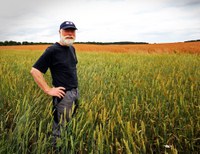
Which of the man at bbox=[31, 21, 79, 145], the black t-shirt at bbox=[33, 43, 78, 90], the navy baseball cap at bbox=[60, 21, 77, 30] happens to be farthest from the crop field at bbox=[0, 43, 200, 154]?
the navy baseball cap at bbox=[60, 21, 77, 30]

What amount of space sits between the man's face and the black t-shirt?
7 cm

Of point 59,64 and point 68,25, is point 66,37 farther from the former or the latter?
point 59,64

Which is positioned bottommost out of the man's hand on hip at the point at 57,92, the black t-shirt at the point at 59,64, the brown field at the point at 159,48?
the brown field at the point at 159,48

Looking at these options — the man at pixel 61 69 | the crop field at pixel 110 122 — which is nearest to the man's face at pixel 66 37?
the man at pixel 61 69

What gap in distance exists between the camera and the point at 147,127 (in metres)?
2.47

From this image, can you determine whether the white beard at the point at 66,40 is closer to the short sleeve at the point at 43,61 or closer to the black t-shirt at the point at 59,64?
the black t-shirt at the point at 59,64

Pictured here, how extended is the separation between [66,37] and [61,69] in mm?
320

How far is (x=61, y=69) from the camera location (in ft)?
7.73

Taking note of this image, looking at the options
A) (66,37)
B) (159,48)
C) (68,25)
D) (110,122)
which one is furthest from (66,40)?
(159,48)

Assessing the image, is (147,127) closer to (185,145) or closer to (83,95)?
(185,145)

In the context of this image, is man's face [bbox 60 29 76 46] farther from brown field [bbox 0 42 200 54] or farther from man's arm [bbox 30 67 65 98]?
brown field [bbox 0 42 200 54]

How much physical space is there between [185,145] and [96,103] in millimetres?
1025

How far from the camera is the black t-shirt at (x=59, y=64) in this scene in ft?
7.47

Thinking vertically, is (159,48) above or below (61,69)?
below
